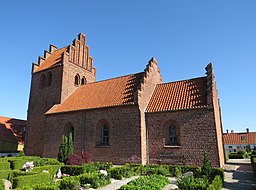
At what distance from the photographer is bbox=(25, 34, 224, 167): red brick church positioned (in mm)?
17750

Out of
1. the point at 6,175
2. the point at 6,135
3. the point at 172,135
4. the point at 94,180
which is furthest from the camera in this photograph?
the point at 6,135

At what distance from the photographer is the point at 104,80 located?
27625 mm

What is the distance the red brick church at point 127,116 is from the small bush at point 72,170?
457 cm

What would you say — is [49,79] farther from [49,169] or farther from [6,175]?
[6,175]

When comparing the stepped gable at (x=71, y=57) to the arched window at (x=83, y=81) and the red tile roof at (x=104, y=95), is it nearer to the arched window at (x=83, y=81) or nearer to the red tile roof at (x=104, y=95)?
the arched window at (x=83, y=81)

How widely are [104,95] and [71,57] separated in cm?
872

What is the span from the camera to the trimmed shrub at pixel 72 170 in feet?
50.5

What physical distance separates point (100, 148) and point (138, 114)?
5241 millimetres

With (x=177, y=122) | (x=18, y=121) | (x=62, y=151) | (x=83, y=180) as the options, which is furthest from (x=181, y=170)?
(x=18, y=121)

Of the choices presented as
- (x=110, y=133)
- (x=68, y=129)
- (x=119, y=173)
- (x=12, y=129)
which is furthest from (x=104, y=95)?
(x=12, y=129)

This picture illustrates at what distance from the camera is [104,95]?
78.5ft

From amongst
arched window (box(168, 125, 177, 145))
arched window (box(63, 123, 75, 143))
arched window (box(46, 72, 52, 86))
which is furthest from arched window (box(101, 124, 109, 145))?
arched window (box(46, 72, 52, 86))

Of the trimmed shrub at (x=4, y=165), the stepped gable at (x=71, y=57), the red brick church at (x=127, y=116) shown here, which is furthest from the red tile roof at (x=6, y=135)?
the trimmed shrub at (x=4, y=165)

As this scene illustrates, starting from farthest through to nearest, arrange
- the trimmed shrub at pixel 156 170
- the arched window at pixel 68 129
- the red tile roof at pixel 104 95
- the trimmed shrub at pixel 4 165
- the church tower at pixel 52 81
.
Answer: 1. the church tower at pixel 52 81
2. the arched window at pixel 68 129
3. the red tile roof at pixel 104 95
4. the trimmed shrub at pixel 4 165
5. the trimmed shrub at pixel 156 170
